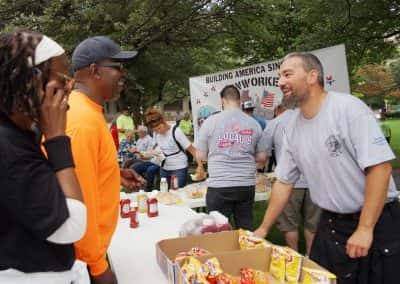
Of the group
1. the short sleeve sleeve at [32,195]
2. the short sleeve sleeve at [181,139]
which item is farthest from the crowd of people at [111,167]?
the short sleeve sleeve at [181,139]

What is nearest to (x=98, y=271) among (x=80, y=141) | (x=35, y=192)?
(x=80, y=141)

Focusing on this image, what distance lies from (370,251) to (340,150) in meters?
0.58

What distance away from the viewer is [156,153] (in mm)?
7234

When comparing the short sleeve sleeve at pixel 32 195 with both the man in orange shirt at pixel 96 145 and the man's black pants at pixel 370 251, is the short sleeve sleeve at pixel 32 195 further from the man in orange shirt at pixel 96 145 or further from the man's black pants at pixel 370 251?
the man's black pants at pixel 370 251

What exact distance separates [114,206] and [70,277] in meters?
0.51

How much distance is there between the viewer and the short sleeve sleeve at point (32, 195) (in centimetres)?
99

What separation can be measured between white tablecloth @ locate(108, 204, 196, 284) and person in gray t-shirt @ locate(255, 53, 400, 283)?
668 millimetres

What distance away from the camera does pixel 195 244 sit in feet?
6.83

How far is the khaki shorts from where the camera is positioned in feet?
13.3

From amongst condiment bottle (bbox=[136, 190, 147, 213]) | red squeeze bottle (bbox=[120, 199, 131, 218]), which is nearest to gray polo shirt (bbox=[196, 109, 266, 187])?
condiment bottle (bbox=[136, 190, 147, 213])

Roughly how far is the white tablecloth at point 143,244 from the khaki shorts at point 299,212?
127cm

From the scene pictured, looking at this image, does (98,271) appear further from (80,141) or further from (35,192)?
(35,192)

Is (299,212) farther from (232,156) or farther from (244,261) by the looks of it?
(244,261)

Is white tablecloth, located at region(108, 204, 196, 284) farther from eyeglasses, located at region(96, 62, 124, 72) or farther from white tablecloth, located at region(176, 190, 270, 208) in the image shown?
eyeglasses, located at region(96, 62, 124, 72)
